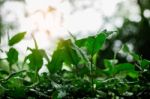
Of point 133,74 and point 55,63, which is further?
point 133,74

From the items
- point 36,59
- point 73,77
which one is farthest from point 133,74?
point 36,59

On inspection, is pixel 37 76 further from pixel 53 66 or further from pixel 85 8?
pixel 85 8

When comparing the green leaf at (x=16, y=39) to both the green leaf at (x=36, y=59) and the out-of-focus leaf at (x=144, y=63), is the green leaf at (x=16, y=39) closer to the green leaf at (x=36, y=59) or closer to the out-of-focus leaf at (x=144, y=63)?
the green leaf at (x=36, y=59)

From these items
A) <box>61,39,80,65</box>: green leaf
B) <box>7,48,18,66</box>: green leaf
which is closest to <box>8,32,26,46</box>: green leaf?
<box>7,48,18,66</box>: green leaf

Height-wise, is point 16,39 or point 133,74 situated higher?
point 16,39

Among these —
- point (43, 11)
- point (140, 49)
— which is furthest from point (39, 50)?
point (43, 11)

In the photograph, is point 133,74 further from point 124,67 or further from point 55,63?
point 55,63

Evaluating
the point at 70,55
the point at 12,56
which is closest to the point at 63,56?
the point at 70,55

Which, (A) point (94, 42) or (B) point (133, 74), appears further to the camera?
(B) point (133, 74)

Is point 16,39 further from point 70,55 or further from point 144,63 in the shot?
point 144,63
